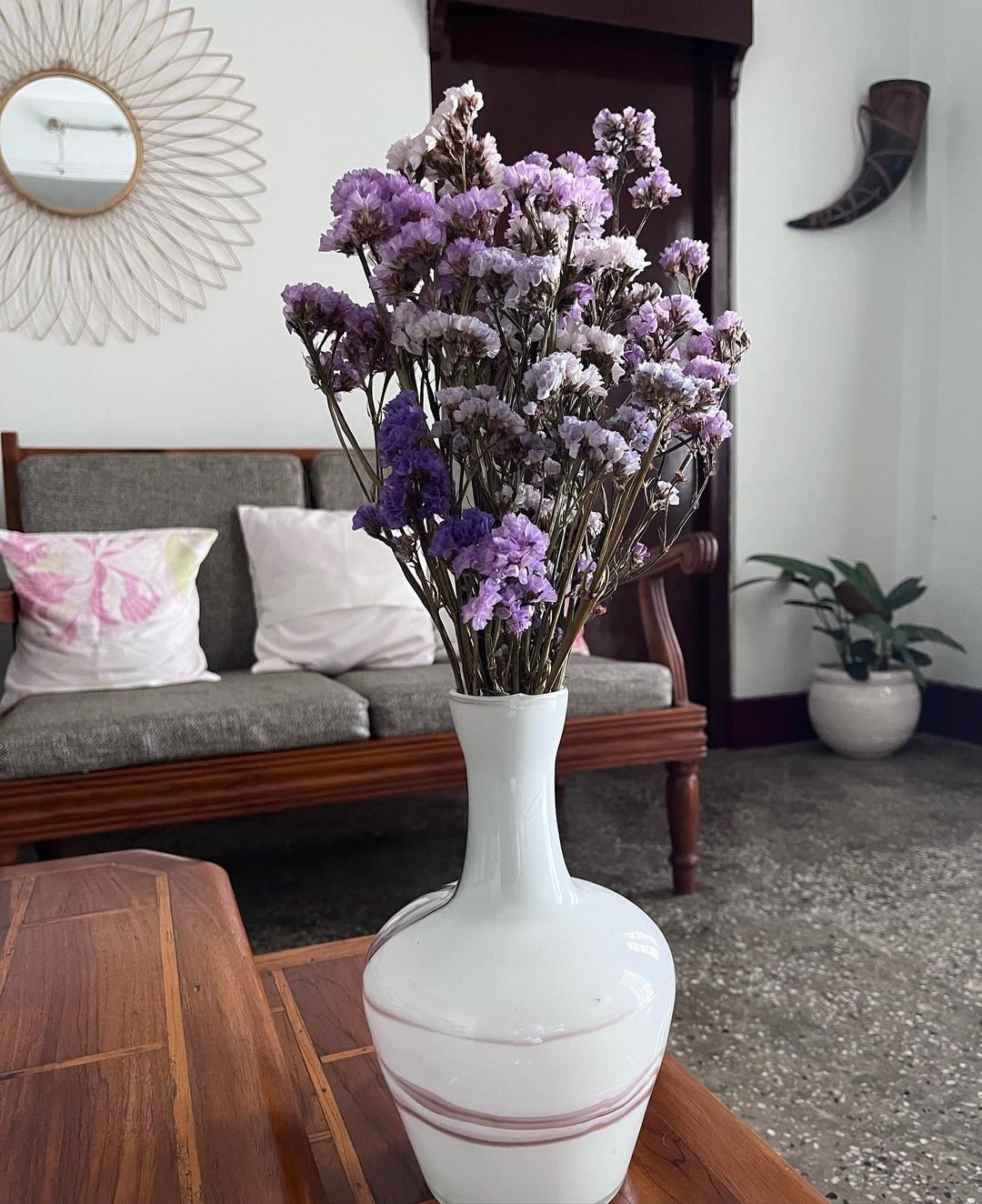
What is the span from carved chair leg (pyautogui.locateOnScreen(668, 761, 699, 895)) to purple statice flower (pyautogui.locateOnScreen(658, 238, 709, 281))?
1.42 metres

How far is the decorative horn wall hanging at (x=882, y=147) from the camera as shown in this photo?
3061mm

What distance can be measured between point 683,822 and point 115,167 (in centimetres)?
194

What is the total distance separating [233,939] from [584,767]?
1.06m

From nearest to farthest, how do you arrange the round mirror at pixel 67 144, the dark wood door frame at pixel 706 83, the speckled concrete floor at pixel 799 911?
the speckled concrete floor at pixel 799 911 < the round mirror at pixel 67 144 < the dark wood door frame at pixel 706 83

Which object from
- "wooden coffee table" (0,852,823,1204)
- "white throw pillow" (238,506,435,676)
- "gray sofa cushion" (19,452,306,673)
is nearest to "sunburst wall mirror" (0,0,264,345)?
"gray sofa cushion" (19,452,306,673)

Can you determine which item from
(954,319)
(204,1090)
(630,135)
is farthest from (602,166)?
(954,319)

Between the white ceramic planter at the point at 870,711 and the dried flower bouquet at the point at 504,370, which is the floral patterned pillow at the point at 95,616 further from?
the white ceramic planter at the point at 870,711

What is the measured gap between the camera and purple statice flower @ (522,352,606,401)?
0.48 m

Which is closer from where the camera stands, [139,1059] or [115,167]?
[139,1059]

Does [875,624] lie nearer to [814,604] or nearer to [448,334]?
[814,604]

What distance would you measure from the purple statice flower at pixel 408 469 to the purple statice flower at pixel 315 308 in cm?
6

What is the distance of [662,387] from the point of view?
51cm

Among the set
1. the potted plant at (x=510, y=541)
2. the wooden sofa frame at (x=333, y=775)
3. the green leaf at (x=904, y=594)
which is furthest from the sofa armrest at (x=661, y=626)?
the potted plant at (x=510, y=541)

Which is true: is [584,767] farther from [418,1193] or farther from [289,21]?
[289,21]
